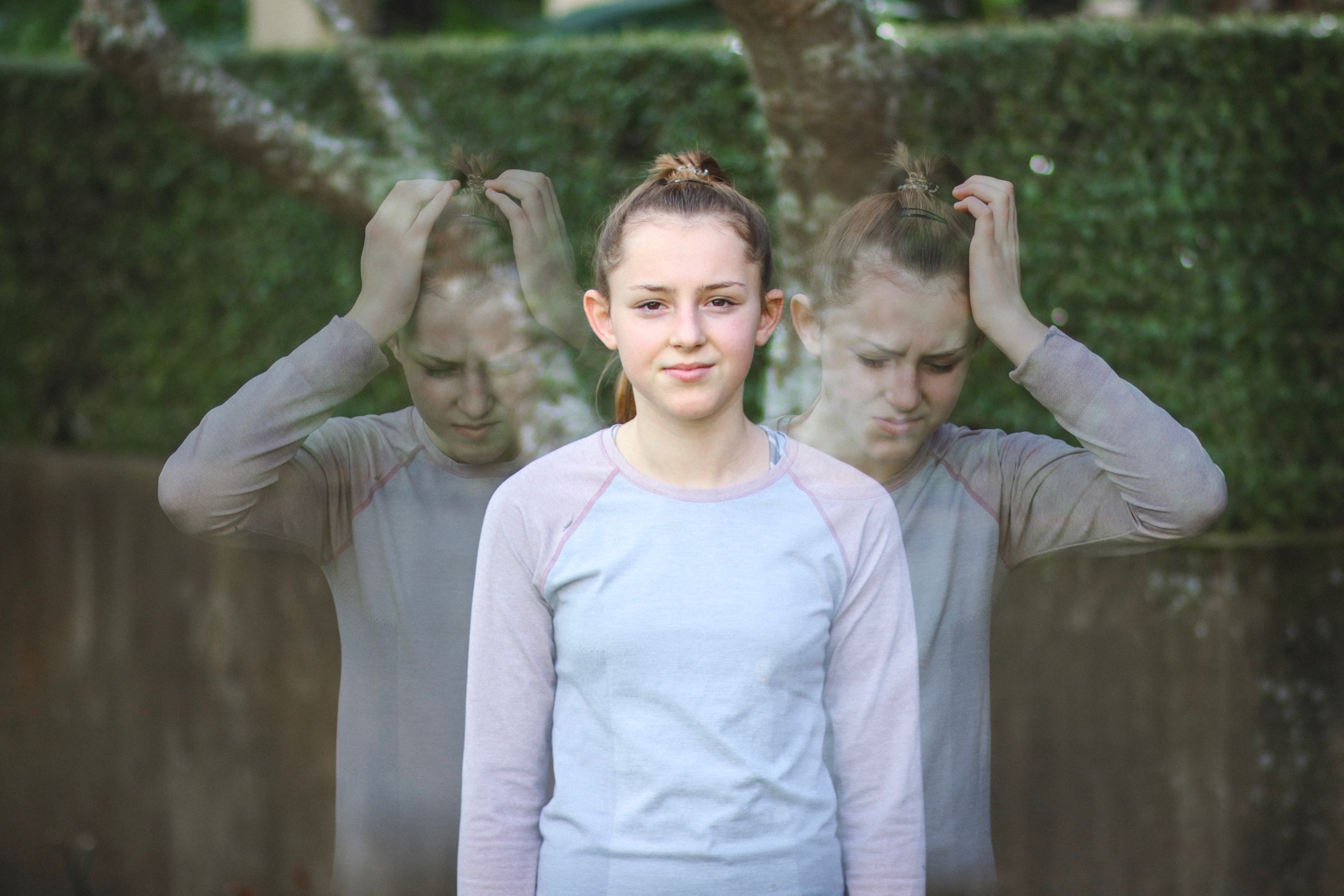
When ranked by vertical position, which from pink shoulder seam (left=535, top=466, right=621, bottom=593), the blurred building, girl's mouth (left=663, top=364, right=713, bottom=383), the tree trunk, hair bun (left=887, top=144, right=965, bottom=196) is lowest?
pink shoulder seam (left=535, top=466, right=621, bottom=593)

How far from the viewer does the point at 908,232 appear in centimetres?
181

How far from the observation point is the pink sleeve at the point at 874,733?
5.31 feet

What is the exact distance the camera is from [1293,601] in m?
3.22

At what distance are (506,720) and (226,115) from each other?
1882 millimetres

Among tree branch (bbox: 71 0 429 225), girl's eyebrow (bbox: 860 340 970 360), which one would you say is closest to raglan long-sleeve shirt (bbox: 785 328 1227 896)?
girl's eyebrow (bbox: 860 340 970 360)

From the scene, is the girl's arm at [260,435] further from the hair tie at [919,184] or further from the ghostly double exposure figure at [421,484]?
the hair tie at [919,184]

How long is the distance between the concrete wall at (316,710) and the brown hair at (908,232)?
5.66ft

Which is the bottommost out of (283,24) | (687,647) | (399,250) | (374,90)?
(687,647)

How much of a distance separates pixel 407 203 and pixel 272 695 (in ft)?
9.62

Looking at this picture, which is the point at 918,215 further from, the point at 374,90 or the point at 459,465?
the point at 374,90

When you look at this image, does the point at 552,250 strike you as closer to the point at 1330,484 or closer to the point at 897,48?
the point at 897,48

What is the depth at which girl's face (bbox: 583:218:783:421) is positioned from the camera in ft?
5.17

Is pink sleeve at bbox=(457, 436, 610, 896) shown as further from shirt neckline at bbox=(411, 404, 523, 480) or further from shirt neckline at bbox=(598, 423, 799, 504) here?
shirt neckline at bbox=(411, 404, 523, 480)

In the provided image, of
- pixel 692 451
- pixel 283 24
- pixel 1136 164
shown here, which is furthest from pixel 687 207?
pixel 283 24
